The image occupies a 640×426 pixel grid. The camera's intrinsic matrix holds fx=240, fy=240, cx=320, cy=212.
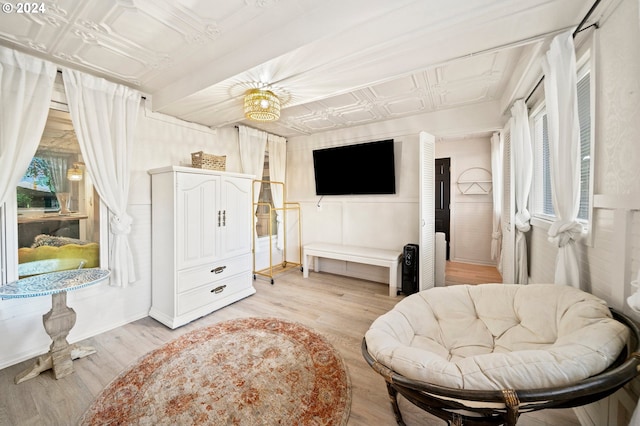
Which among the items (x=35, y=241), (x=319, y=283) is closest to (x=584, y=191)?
(x=319, y=283)

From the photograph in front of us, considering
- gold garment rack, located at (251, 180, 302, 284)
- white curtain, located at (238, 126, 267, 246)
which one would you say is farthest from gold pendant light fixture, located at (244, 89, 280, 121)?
gold garment rack, located at (251, 180, 302, 284)

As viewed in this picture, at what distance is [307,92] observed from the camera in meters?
2.38

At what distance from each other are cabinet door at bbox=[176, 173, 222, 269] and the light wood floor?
0.74 m

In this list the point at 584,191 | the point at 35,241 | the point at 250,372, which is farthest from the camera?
the point at 35,241

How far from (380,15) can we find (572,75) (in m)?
1.27

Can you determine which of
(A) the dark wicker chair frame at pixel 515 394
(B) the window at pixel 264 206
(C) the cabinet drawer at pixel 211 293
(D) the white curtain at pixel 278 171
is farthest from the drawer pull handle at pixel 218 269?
(A) the dark wicker chair frame at pixel 515 394

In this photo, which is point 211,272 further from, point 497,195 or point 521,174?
point 497,195

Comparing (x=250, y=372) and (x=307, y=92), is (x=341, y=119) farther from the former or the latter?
(x=250, y=372)

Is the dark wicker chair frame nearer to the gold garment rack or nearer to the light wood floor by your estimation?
the light wood floor

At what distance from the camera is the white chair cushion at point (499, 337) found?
90 centimetres

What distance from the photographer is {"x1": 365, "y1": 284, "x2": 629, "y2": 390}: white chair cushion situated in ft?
2.94

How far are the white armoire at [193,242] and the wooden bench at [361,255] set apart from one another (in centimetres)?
132

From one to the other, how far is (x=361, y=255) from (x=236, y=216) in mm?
1874

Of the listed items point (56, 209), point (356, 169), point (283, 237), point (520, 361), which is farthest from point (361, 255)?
point (56, 209)
